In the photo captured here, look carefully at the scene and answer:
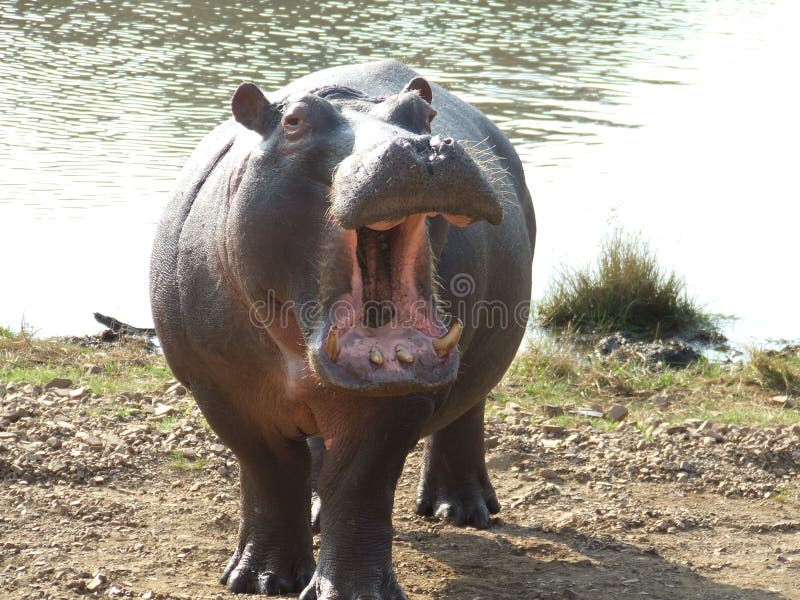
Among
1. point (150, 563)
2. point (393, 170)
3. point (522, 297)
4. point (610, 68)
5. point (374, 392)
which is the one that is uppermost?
point (393, 170)

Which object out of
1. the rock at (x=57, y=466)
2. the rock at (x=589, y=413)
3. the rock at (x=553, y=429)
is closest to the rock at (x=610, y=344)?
the rock at (x=589, y=413)

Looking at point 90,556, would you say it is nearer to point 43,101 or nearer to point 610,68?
point 43,101

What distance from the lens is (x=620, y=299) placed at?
898cm

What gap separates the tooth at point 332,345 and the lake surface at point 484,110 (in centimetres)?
520

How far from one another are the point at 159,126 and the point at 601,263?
532 cm

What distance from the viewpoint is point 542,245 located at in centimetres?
1035

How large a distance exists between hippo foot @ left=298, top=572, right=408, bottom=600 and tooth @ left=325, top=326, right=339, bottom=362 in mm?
889

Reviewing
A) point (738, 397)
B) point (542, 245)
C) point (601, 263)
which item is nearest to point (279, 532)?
point (738, 397)

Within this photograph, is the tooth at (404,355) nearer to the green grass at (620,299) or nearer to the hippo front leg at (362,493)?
the hippo front leg at (362,493)

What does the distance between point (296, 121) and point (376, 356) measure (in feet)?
2.50

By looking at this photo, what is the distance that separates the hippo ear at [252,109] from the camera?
3785 mm

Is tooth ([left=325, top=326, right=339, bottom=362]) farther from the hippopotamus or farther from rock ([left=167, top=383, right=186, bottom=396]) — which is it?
rock ([left=167, top=383, right=186, bottom=396])

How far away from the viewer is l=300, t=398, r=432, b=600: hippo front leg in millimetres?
3861

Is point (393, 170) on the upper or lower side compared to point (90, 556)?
upper
